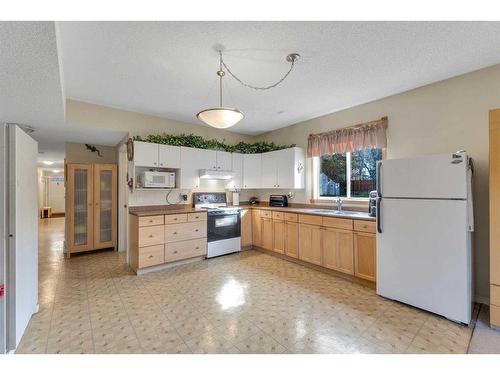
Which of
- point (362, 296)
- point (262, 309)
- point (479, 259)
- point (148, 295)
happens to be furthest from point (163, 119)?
point (479, 259)

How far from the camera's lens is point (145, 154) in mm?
3947

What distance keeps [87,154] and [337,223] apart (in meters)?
5.01

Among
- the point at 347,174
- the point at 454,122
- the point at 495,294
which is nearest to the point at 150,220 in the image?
the point at 347,174

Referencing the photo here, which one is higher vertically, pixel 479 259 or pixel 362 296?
pixel 479 259

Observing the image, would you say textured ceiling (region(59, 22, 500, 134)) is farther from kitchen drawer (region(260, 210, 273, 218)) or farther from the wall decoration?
kitchen drawer (region(260, 210, 273, 218))

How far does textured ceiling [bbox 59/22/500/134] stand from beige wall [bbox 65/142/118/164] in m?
1.76

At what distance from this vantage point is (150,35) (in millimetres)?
2047

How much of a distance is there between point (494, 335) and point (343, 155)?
2.88 meters

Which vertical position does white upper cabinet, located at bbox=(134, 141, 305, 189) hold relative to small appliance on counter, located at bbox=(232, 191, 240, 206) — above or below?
above

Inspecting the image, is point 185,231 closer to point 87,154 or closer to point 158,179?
point 158,179

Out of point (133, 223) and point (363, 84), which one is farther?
point (133, 223)

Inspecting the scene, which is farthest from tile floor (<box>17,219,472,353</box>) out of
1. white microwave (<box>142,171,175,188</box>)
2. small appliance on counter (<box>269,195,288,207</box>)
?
small appliance on counter (<box>269,195,288,207</box>)

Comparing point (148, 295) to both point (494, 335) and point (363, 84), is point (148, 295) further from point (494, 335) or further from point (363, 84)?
point (363, 84)

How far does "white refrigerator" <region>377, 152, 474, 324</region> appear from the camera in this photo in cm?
225
